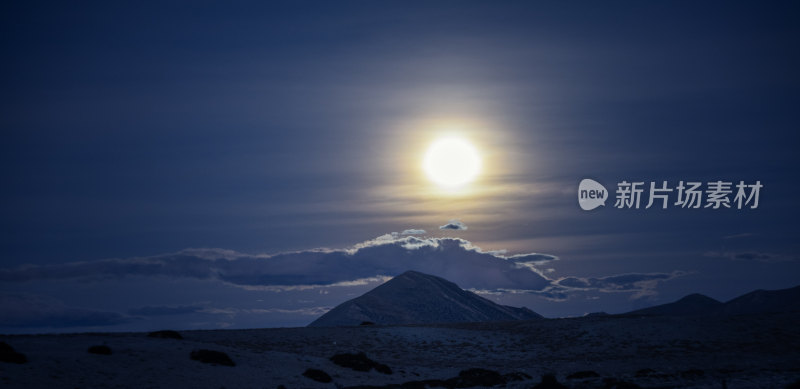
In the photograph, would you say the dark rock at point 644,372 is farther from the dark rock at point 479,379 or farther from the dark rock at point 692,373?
the dark rock at point 479,379

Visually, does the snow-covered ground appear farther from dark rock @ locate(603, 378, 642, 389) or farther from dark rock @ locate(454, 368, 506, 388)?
dark rock @ locate(454, 368, 506, 388)

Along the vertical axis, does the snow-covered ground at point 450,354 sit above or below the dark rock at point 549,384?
above

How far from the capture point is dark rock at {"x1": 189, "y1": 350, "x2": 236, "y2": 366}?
2010 inches

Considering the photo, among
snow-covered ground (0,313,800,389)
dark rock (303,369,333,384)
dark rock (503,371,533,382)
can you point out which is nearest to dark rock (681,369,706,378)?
snow-covered ground (0,313,800,389)

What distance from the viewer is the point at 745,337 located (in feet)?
243

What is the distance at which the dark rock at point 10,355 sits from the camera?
41.5m

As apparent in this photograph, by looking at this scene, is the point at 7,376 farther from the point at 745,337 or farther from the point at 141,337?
the point at 745,337

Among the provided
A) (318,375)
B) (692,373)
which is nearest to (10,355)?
(318,375)

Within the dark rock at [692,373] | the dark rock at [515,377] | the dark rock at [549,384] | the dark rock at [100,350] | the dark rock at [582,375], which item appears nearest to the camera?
the dark rock at [100,350]

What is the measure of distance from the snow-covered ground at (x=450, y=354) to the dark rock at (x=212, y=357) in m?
0.92

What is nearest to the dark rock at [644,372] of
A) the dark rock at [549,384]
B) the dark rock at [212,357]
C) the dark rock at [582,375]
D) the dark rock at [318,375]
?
the dark rock at [582,375]

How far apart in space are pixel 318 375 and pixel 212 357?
301 inches

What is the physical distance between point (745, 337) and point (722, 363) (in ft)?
38.7

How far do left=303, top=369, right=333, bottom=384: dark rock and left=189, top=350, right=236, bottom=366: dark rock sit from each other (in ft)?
17.5
